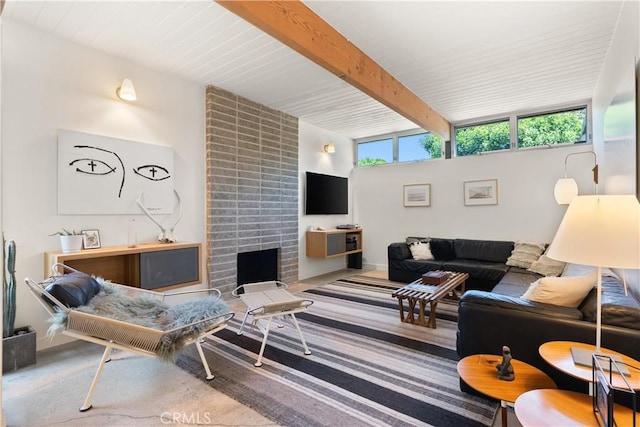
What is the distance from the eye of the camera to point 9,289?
2.33 metres

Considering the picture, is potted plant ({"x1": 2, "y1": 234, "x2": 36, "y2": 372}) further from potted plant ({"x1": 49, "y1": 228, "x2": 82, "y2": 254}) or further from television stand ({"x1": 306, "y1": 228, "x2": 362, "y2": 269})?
television stand ({"x1": 306, "y1": 228, "x2": 362, "y2": 269})

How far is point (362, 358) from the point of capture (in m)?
2.46

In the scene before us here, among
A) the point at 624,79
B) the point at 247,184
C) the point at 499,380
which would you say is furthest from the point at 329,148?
the point at 499,380

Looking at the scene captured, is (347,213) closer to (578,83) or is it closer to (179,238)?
(179,238)

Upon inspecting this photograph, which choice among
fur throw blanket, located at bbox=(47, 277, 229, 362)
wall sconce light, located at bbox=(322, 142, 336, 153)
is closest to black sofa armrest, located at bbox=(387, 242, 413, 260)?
wall sconce light, located at bbox=(322, 142, 336, 153)

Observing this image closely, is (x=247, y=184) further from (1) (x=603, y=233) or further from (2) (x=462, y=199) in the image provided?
(1) (x=603, y=233)

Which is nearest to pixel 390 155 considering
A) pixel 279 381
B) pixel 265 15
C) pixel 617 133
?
pixel 617 133

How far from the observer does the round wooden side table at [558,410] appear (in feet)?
3.81

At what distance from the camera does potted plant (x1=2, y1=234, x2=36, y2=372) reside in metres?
2.27

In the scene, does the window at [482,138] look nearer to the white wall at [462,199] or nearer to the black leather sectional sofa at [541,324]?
the white wall at [462,199]

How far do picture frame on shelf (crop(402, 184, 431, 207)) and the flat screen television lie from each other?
48.1 inches

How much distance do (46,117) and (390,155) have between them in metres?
5.29

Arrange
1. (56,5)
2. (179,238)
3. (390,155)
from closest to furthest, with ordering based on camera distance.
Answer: (56,5)
(179,238)
(390,155)

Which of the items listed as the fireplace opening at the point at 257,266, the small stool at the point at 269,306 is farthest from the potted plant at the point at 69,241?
the fireplace opening at the point at 257,266
